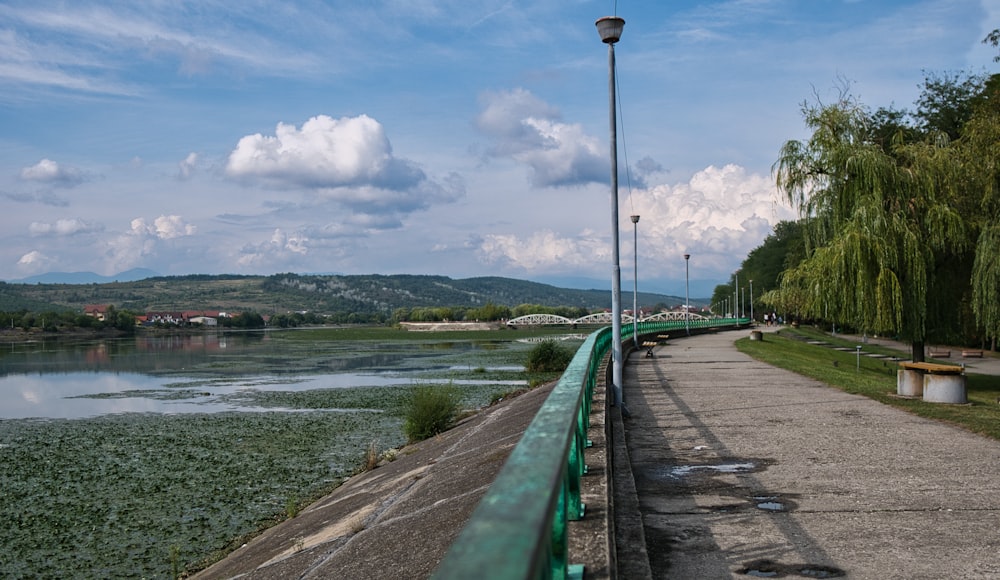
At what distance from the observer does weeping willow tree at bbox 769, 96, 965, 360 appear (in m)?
19.8

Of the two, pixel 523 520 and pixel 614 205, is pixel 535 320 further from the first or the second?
pixel 523 520

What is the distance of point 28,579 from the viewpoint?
1066cm

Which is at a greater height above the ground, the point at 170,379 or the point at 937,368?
the point at 937,368

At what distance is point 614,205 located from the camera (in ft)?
41.7

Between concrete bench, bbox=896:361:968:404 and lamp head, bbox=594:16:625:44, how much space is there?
773cm

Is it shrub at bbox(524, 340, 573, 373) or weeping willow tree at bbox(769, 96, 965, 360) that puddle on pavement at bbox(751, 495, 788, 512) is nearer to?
weeping willow tree at bbox(769, 96, 965, 360)

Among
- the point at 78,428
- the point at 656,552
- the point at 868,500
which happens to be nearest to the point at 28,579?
the point at 656,552

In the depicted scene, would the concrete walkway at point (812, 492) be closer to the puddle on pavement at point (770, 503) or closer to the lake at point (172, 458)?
the puddle on pavement at point (770, 503)

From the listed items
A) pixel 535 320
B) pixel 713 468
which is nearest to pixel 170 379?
pixel 713 468

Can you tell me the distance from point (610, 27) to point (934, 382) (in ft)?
26.6

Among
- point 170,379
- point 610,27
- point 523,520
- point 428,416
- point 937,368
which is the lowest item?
point 170,379

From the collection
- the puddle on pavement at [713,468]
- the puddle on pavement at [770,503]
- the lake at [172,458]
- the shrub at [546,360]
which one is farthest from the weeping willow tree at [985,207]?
the shrub at [546,360]

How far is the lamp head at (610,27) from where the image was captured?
1170 cm

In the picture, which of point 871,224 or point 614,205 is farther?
point 871,224
